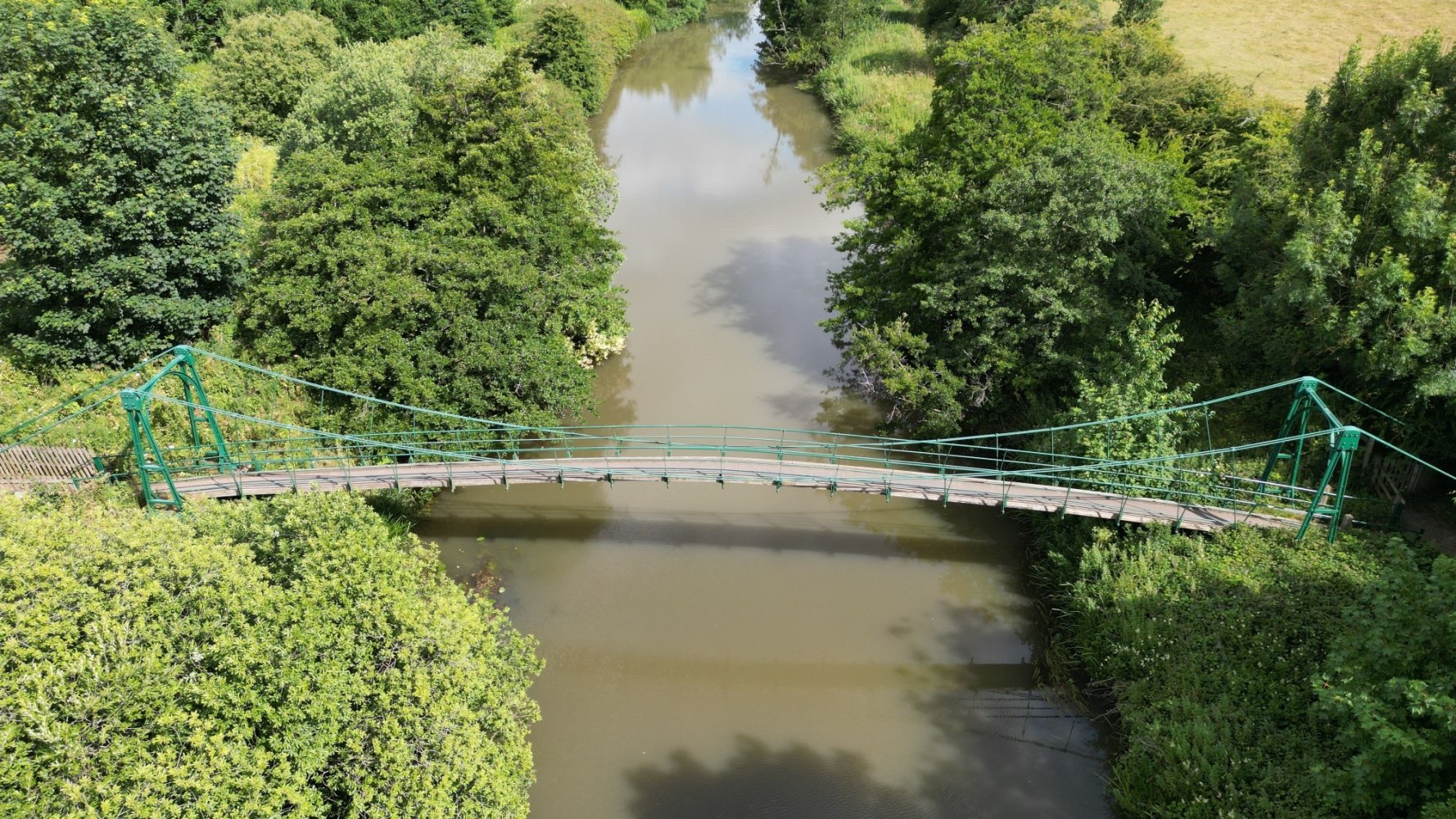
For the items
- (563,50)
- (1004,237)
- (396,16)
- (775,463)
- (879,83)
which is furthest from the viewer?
(879,83)

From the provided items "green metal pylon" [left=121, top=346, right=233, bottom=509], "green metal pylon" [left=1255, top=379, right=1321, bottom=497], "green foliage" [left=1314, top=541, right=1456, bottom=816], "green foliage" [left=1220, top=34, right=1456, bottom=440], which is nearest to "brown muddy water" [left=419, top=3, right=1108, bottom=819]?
"green foliage" [left=1314, top=541, right=1456, bottom=816]

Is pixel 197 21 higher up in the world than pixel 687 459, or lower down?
higher up

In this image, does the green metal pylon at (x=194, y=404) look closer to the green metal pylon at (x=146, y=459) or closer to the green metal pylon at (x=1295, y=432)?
the green metal pylon at (x=146, y=459)

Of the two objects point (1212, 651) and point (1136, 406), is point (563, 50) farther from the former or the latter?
point (1212, 651)

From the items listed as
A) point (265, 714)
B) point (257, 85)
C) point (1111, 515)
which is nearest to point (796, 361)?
point (1111, 515)

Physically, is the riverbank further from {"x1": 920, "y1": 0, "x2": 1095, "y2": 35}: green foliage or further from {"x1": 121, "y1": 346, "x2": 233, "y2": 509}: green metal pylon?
{"x1": 920, "y1": 0, "x2": 1095, "y2": 35}: green foliage

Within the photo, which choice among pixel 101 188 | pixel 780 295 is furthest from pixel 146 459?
pixel 780 295
